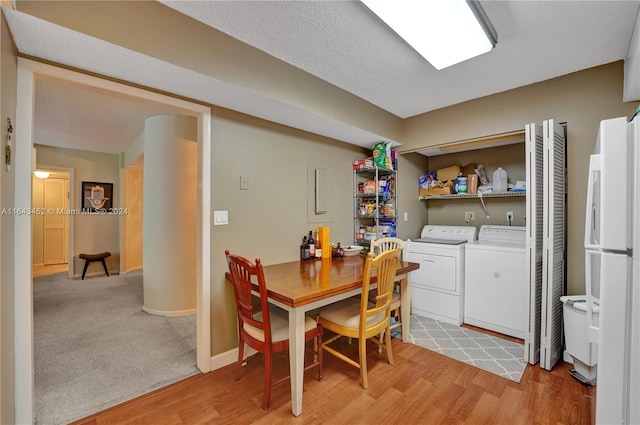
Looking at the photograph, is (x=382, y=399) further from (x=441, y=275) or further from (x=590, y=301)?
(x=441, y=275)

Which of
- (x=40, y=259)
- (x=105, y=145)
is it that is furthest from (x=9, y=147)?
(x=40, y=259)

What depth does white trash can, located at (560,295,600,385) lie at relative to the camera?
1.91 metres

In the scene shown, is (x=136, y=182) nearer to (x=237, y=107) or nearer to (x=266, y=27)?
(x=237, y=107)

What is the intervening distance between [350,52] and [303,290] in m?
1.67

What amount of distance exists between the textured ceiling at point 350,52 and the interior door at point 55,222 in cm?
451

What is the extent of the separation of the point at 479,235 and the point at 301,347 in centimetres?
263

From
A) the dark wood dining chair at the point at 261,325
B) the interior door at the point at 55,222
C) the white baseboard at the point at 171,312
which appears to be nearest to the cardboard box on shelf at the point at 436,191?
the dark wood dining chair at the point at 261,325

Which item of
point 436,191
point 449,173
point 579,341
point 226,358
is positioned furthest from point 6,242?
point 449,173

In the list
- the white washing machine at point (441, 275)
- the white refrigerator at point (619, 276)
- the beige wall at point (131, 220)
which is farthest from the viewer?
the beige wall at point (131, 220)

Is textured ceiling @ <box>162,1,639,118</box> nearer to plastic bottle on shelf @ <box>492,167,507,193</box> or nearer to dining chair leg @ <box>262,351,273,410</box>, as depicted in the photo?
plastic bottle on shelf @ <box>492,167,507,193</box>

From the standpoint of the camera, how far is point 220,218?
2230mm

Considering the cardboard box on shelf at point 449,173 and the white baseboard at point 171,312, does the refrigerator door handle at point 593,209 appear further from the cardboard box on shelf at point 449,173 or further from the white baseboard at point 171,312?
the white baseboard at point 171,312

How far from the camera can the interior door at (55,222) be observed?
242 inches

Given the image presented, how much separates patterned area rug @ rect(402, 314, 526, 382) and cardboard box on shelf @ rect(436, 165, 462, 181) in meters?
1.77
